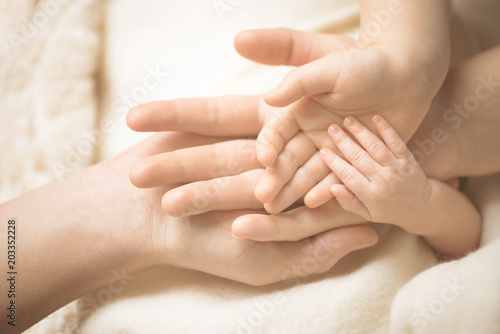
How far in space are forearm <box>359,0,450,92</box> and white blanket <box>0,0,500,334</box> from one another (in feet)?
0.75

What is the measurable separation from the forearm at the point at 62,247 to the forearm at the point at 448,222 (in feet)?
1.98

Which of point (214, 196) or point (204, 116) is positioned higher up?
point (204, 116)

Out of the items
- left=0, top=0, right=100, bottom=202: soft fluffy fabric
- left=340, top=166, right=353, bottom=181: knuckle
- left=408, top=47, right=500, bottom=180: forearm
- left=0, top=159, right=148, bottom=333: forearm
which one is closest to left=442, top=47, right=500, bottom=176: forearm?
left=408, top=47, right=500, bottom=180: forearm

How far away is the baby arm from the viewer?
785 millimetres

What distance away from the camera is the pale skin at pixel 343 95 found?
2.43 ft

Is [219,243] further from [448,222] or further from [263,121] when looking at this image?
[448,222]

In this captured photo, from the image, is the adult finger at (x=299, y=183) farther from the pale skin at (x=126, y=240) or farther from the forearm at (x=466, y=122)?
the forearm at (x=466, y=122)

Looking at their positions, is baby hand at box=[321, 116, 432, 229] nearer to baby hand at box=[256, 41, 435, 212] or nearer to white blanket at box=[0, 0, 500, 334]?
baby hand at box=[256, 41, 435, 212]

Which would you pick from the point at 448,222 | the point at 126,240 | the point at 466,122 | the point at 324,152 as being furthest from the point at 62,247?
the point at 466,122

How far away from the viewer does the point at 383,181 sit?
0.78 m

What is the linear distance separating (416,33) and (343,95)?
24cm

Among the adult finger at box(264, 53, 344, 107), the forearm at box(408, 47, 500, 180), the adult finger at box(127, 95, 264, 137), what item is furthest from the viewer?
the forearm at box(408, 47, 500, 180)

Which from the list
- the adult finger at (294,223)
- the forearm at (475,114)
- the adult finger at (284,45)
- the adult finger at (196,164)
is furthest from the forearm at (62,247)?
the forearm at (475,114)

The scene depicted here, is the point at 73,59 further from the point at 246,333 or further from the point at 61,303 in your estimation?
the point at 246,333
